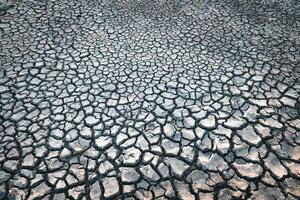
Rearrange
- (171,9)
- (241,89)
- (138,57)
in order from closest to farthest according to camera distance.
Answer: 1. (241,89)
2. (138,57)
3. (171,9)

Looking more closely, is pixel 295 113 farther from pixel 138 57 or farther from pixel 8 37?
pixel 8 37

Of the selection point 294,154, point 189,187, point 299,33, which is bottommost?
point 189,187

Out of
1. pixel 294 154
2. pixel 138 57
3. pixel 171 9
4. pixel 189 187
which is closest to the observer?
pixel 189 187

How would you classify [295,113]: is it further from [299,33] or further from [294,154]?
[299,33]

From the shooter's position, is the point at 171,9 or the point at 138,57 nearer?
the point at 138,57

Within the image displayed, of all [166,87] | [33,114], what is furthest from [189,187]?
[33,114]

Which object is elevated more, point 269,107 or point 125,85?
point 269,107
